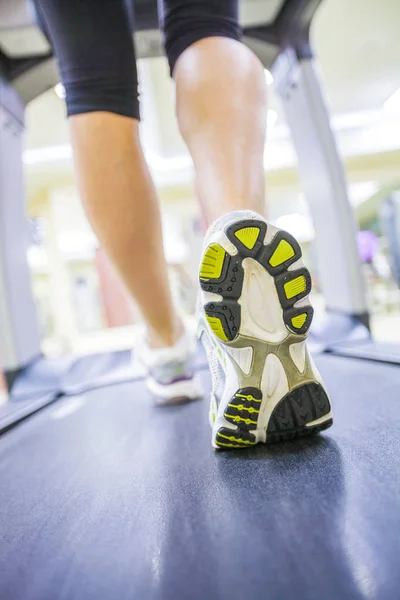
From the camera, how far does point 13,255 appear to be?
158 cm

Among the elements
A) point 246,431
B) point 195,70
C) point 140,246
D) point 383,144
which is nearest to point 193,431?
point 246,431

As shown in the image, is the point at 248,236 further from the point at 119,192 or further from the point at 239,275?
the point at 119,192

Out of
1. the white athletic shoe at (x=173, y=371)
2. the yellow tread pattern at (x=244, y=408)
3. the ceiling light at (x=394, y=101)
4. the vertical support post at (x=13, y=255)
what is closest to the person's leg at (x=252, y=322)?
the yellow tread pattern at (x=244, y=408)

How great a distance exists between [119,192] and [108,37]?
23 centimetres

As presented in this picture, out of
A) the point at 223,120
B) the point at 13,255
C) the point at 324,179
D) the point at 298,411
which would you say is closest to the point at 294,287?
the point at 298,411

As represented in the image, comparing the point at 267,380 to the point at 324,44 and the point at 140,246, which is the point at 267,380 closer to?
the point at 140,246

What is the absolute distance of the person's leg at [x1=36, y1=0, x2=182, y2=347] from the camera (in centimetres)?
66

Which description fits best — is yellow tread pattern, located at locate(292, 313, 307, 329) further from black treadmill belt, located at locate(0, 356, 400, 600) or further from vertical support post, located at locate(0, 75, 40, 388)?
vertical support post, located at locate(0, 75, 40, 388)

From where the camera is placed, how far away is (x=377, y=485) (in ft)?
1.29

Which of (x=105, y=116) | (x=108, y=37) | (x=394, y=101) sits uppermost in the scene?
(x=394, y=101)

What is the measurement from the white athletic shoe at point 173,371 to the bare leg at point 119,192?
0.18 metres

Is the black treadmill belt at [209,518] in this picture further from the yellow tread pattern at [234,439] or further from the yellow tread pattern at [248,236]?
the yellow tread pattern at [248,236]

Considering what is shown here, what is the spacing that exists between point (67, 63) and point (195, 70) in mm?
208

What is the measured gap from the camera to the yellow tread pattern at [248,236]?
1.64 feet
